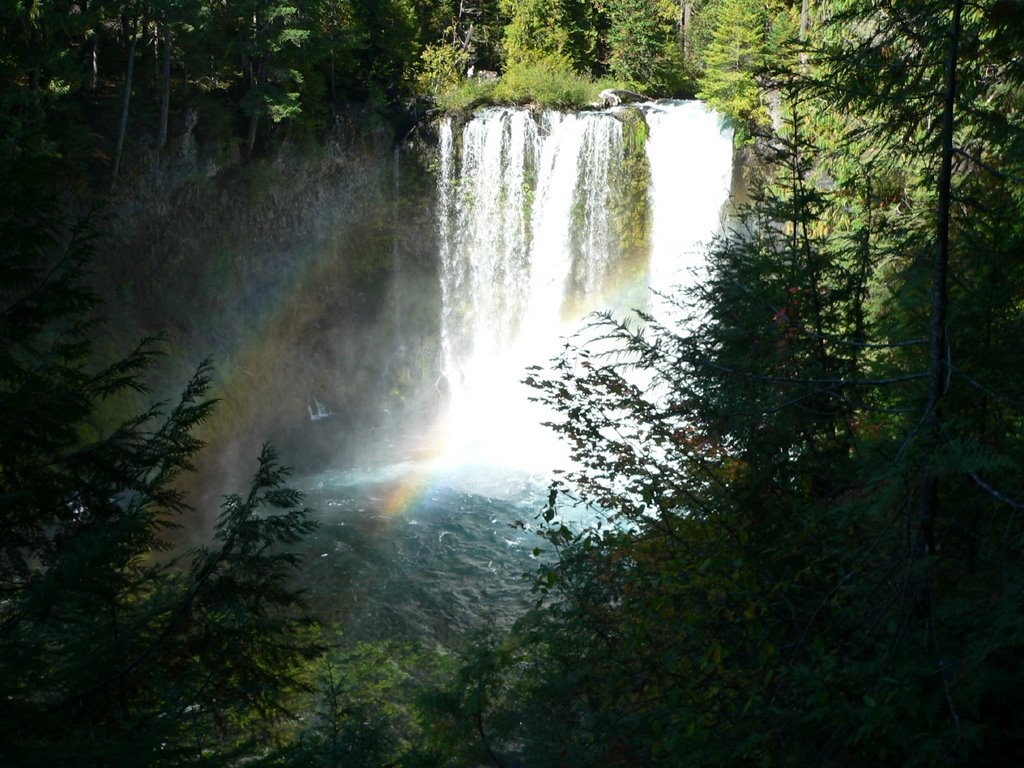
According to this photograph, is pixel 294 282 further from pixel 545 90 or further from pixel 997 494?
pixel 997 494

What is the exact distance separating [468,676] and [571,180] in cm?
1818

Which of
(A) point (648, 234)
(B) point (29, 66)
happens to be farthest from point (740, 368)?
(A) point (648, 234)

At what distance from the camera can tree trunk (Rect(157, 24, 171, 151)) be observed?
18281 millimetres

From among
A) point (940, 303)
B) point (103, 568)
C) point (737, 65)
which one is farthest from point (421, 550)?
point (737, 65)

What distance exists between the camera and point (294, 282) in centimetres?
2336

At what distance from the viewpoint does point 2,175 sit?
4.47 m

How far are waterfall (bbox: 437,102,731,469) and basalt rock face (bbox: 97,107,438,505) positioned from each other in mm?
1053

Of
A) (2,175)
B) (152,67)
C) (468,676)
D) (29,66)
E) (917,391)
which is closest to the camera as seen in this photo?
(2,175)

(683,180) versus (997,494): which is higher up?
(683,180)

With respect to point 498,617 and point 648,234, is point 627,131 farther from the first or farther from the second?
point 498,617

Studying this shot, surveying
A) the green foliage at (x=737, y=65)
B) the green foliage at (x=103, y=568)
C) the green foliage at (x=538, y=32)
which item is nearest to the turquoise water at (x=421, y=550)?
the green foliage at (x=103, y=568)

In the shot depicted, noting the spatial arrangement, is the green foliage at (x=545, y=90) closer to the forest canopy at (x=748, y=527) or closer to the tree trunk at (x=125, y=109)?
the tree trunk at (x=125, y=109)

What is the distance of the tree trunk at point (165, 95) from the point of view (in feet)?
60.0

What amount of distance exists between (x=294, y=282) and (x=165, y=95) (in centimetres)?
619
